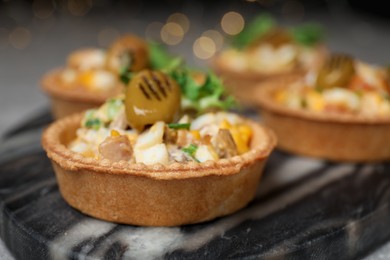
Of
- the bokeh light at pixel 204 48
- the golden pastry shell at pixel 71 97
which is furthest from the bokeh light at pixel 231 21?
the golden pastry shell at pixel 71 97

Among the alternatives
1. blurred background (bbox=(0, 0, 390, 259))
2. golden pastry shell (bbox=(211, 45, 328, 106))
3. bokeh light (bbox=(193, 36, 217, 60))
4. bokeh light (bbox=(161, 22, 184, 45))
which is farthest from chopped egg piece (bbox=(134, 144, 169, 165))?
bokeh light (bbox=(161, 22, 184, 45))

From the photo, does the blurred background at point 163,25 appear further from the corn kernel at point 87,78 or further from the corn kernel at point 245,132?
the corn kernel at point 245,132

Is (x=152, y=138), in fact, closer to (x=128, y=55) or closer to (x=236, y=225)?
(x=236, y=225)

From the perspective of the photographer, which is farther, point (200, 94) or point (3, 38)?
point (3, 38)

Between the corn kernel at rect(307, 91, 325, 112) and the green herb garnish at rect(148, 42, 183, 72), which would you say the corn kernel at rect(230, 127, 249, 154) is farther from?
the green herb garnish at rect(148, 42, 183, 72)

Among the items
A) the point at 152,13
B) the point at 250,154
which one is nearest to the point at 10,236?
the point at 250,154

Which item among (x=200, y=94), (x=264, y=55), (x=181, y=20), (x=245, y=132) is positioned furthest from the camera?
(x=181, y=20)

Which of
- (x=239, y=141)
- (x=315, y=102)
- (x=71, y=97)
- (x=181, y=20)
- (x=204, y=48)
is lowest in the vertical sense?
(x=181, y=20)

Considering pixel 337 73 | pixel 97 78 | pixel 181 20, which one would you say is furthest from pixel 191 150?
pixel 181 20
